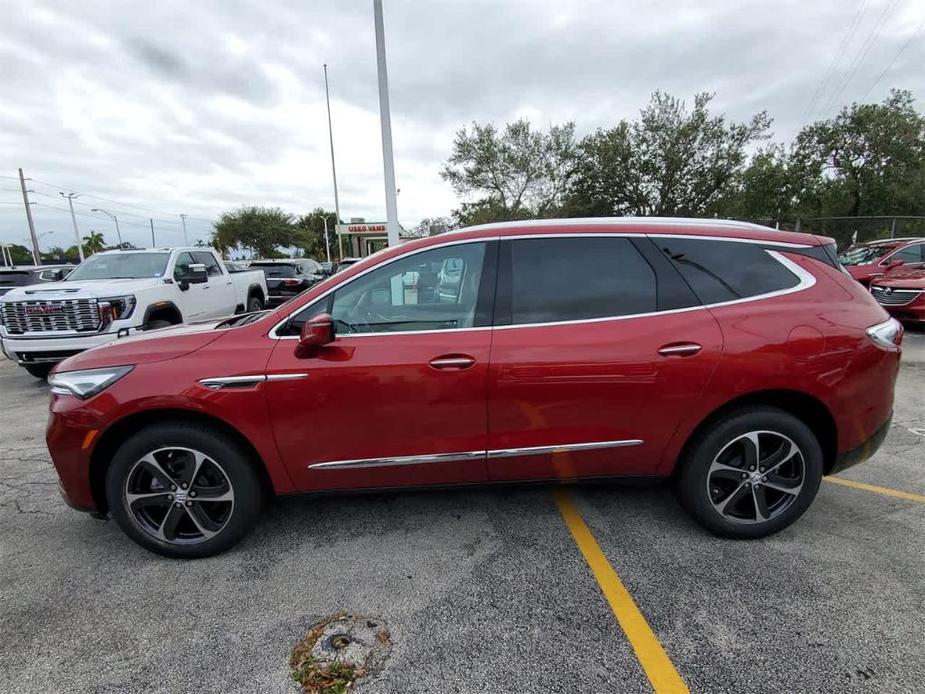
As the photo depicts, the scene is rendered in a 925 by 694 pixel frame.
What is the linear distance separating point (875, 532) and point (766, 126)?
96.0ft

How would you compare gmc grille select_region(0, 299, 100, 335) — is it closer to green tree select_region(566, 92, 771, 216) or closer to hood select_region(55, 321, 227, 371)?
hood select_region(55, 321, 227, 371)

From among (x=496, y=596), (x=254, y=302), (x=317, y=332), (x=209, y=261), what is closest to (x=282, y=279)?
(x=254, y=302)

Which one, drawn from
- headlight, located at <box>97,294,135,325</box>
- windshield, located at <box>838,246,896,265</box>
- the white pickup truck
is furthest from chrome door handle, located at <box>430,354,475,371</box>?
windshield, located at <box>838,246,896,265</box>

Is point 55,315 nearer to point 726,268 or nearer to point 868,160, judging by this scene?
point 726,268

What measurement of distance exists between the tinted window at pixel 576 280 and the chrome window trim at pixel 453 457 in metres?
0.70

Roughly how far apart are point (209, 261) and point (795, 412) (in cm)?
970

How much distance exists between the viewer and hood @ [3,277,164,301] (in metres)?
6.24

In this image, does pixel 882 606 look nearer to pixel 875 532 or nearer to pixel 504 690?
pixel 875 532

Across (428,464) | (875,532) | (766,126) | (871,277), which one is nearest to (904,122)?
(766,126)

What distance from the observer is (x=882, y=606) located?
2.29m

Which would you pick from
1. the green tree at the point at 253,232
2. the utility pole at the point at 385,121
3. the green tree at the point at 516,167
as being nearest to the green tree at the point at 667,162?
the green tree at the point at 516,167

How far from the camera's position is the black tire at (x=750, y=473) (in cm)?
268

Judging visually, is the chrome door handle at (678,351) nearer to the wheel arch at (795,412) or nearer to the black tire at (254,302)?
the wheel arch at (795,412)

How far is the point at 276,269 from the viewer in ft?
50.0
